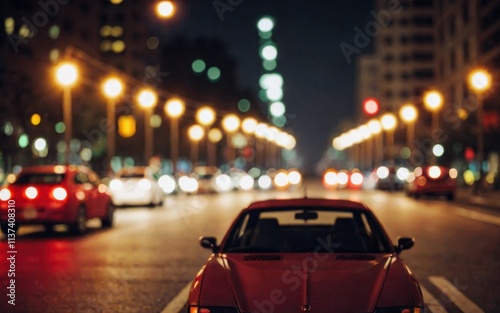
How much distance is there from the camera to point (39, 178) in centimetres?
2052

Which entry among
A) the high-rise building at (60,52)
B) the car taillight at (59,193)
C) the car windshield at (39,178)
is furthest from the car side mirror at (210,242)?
the high-rise building at (60,52)

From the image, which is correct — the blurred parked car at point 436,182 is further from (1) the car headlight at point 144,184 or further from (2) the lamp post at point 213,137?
(2) the lamp post at point 213,137

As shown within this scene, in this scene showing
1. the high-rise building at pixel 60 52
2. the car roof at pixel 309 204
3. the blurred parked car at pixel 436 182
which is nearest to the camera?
the car roof at pixel 309 204

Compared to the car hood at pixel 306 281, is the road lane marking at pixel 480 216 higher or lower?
lower

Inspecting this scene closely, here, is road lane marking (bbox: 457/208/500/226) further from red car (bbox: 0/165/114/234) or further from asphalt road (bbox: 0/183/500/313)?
red car (bbox: 0/165/114/234)

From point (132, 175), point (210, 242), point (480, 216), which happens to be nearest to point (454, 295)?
point (210, 242)

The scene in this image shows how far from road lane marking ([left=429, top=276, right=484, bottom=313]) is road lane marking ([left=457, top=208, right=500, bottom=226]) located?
41.4 ft

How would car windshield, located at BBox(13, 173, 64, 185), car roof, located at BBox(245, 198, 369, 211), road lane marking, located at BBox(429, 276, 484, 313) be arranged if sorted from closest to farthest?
car roof, located at BBox(245, 198, 369, 211) → road lane marking, located at BBox(429, 276, 484, 313) → car windshield, located at BBox(13, 173, 64, 185)

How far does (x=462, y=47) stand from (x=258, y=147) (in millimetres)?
103456

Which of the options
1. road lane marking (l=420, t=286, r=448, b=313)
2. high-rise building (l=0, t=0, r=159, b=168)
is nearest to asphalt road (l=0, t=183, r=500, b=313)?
road lane marking (l=420, t=286, r=448, b=313)

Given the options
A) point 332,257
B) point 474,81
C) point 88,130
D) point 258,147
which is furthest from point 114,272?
point 258,147

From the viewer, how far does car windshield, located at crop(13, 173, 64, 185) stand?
20.3 metres

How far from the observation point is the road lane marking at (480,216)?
24719 millimetres

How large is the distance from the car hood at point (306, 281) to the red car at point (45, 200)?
1367 cm
